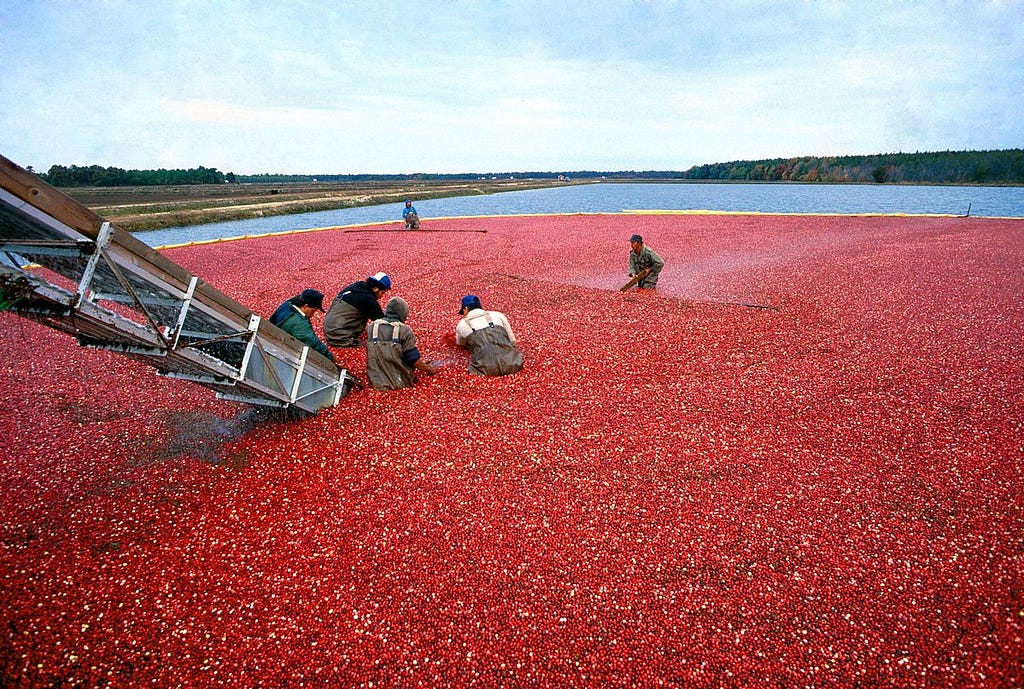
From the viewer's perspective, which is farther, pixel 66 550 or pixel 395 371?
pixel 395 371

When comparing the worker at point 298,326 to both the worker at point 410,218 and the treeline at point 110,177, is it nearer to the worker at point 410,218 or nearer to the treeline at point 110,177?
the worker at point 410,218

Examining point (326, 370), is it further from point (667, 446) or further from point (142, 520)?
point (667, 446)

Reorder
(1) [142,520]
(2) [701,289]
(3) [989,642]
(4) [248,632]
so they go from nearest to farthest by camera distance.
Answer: (3) [989,642] → (4) [248,632] → (1) [142,520] → (2) [701,289]

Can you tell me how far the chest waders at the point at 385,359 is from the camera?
282 inches

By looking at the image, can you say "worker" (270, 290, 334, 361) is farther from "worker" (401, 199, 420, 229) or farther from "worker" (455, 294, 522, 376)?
"worker" (401, 199, 420, 229)

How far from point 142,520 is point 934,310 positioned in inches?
548

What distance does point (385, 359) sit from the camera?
7.20 m

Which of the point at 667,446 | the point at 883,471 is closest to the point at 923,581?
the point at 883,471

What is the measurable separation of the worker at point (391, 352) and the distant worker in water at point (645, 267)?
6935 millimetres

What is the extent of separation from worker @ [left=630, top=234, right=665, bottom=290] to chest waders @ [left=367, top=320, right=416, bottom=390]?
7.53 metres

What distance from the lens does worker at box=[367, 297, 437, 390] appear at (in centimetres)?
716

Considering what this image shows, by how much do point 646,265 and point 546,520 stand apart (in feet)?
31.4

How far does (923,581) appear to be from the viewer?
3.82 metres

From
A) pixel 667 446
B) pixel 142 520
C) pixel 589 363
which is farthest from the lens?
pixel 589 363
